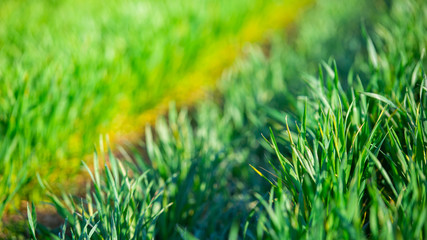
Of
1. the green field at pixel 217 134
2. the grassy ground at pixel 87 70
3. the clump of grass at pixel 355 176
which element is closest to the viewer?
the clump of grass at pixel 355 176

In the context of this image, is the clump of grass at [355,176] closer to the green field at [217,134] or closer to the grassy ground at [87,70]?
the green field at [217,134]

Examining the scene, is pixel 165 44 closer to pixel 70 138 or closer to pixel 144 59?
pixel 144 59

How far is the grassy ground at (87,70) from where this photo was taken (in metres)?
1.59

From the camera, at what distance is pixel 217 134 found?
183 centimetres

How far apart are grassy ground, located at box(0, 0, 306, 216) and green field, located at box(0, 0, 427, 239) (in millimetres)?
12

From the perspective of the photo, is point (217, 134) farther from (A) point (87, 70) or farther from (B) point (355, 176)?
(B) point (355, 176)

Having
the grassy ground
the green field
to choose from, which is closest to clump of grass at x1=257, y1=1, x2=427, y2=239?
the green field

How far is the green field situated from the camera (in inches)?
38.6

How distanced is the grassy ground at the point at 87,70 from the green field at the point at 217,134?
0.01 meters

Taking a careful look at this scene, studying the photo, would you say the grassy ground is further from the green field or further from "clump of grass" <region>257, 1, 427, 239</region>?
"clump of grass" <region>257, 1, 427, 239</region>

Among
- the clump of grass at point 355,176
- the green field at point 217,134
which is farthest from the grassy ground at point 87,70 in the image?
the clump of grass at point 355,176

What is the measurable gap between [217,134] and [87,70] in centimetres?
86

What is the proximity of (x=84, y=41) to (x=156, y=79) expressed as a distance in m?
0.64

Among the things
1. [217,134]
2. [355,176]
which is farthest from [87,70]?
[355,176]
